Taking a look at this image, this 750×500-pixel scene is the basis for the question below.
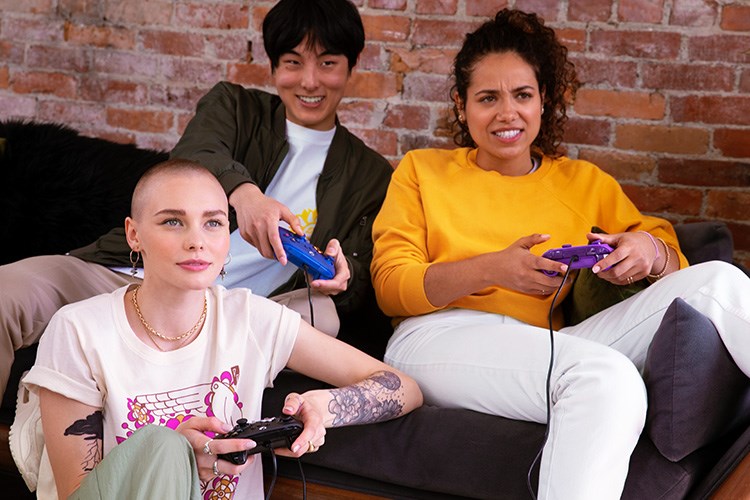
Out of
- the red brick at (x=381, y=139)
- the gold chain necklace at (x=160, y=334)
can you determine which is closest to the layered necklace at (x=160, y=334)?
the gold chain necklace at (x=160, y=334)

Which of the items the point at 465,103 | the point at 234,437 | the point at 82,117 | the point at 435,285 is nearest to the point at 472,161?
the point at 465,103

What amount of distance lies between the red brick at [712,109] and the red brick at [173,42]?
143 centimetres

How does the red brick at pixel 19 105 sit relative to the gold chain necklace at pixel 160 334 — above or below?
above

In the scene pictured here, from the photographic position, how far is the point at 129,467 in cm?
135

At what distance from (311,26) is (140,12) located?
38.8 inches

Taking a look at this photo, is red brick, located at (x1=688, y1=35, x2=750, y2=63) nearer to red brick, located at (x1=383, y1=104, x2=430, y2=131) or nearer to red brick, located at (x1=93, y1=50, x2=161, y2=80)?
red brick, located at (x1=383, y1=104, x2=430, y2=131)

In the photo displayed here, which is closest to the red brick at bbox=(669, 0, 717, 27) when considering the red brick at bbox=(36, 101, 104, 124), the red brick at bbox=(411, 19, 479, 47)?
the red brick at bbox=(411, 19, 479, 47)

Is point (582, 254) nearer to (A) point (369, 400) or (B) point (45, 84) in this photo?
(A) point (369, 400)

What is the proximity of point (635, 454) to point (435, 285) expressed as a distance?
19.5 inches

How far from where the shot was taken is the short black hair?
211cm

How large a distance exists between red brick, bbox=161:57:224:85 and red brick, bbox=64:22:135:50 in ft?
0.47

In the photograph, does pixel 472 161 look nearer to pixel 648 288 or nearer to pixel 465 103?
pixel 465 103

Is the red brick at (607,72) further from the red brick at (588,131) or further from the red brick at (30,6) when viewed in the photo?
the red brick at (30,6)

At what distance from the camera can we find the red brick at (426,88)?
8.68ft
